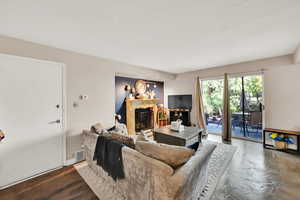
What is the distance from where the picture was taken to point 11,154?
1995 mm

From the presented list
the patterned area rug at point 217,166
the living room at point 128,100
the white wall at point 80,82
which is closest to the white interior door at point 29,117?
the living room at point 128,100

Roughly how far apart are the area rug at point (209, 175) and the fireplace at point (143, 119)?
217 centimetres

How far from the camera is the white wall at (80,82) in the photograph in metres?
2.19

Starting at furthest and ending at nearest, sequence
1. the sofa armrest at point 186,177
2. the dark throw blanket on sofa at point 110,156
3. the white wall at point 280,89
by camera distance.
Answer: the white wall at point 280,89
the dark throw blanket on sofa at point 110,156
the sofa armrest at point 186,177

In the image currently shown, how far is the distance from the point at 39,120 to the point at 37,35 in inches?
56.9

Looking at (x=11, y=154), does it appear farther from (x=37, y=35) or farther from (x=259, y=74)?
(x=259, y=74)

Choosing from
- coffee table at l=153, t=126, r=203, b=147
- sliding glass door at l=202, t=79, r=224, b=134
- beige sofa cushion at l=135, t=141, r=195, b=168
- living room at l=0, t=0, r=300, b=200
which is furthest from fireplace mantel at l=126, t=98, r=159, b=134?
beige sofa cushion at l=135, t=141, r=195, b=168

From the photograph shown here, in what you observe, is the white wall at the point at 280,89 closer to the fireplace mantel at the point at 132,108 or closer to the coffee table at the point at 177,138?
the coffee table at the point at 177,138

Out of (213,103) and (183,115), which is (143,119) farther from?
(213,103)

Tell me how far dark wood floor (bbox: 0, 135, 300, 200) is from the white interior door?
0.88 ft

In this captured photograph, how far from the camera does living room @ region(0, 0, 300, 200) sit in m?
1.44

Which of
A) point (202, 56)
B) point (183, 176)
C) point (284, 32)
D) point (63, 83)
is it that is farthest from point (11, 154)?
point (284, 32)

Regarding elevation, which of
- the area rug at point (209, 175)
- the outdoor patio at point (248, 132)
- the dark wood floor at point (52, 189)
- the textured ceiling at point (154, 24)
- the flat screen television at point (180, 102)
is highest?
the textured ceiling at point (154, 24)

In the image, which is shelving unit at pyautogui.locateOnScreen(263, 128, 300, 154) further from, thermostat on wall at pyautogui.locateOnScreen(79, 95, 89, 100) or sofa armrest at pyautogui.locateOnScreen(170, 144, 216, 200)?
thermostat on wall at pyautogui.locateOnScreen(79, 95, 89, 100)
